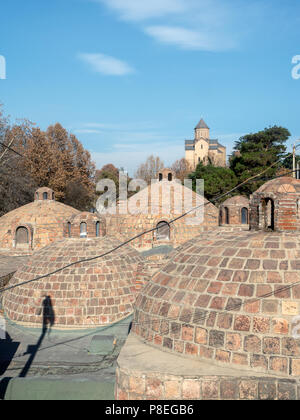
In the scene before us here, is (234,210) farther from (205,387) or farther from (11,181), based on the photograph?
(11,181)

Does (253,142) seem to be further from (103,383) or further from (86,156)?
(103,383)

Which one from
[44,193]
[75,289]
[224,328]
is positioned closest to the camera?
[224,328]

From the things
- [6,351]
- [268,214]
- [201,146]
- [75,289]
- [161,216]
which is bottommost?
[6,351]

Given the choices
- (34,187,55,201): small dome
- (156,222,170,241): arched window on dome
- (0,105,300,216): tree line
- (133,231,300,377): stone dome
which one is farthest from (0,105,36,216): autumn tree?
(133,231,300,377): stone dome

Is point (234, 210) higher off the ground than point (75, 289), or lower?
higher

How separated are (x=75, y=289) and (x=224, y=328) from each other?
304 inches

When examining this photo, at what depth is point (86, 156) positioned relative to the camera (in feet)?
141

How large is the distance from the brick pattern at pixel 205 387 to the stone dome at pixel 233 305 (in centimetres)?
23

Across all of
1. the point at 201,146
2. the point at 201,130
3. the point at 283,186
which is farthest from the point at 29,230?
the point at 201,130

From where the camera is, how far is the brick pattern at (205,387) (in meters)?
5.49

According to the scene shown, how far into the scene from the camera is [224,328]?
6.09 meters

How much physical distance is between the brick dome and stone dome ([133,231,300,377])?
5.39 meters

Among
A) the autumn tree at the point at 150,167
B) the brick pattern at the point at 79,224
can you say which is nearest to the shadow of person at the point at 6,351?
the brick pattern at the point at 79,224

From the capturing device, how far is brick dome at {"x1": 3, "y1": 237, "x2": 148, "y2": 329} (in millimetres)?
12602
